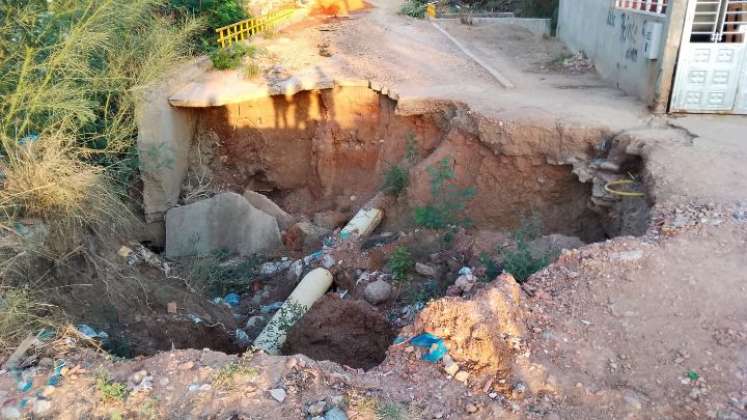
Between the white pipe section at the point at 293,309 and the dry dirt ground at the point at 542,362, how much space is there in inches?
53.0

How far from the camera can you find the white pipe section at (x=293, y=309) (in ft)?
16.3

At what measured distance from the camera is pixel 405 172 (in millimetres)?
7543

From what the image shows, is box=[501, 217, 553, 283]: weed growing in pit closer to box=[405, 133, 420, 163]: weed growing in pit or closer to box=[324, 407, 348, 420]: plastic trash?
box=[324, 407, 348, 420]: plastic trash

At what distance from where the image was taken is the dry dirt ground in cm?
312

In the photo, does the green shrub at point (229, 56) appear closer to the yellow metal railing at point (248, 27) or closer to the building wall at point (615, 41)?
the yellow metal railing at point (248, 27)

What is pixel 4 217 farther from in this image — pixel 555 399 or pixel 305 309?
pixel 555 399

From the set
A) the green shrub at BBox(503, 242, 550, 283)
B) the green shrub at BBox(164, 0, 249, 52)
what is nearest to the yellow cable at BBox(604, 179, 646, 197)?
the green shrub at BBox(503, 242, 550, 283)

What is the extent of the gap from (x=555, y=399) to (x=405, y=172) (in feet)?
15.3

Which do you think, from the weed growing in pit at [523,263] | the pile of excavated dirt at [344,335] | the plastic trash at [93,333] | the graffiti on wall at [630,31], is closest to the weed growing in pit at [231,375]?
the pile of excavated dirt at [344,335]

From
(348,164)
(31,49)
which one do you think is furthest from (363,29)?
(31,49)

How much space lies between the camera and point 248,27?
9820mm

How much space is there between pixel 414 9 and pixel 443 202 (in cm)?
825

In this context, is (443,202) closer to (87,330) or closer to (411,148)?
(411,148)

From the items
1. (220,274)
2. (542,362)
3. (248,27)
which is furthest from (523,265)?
(248,27)
